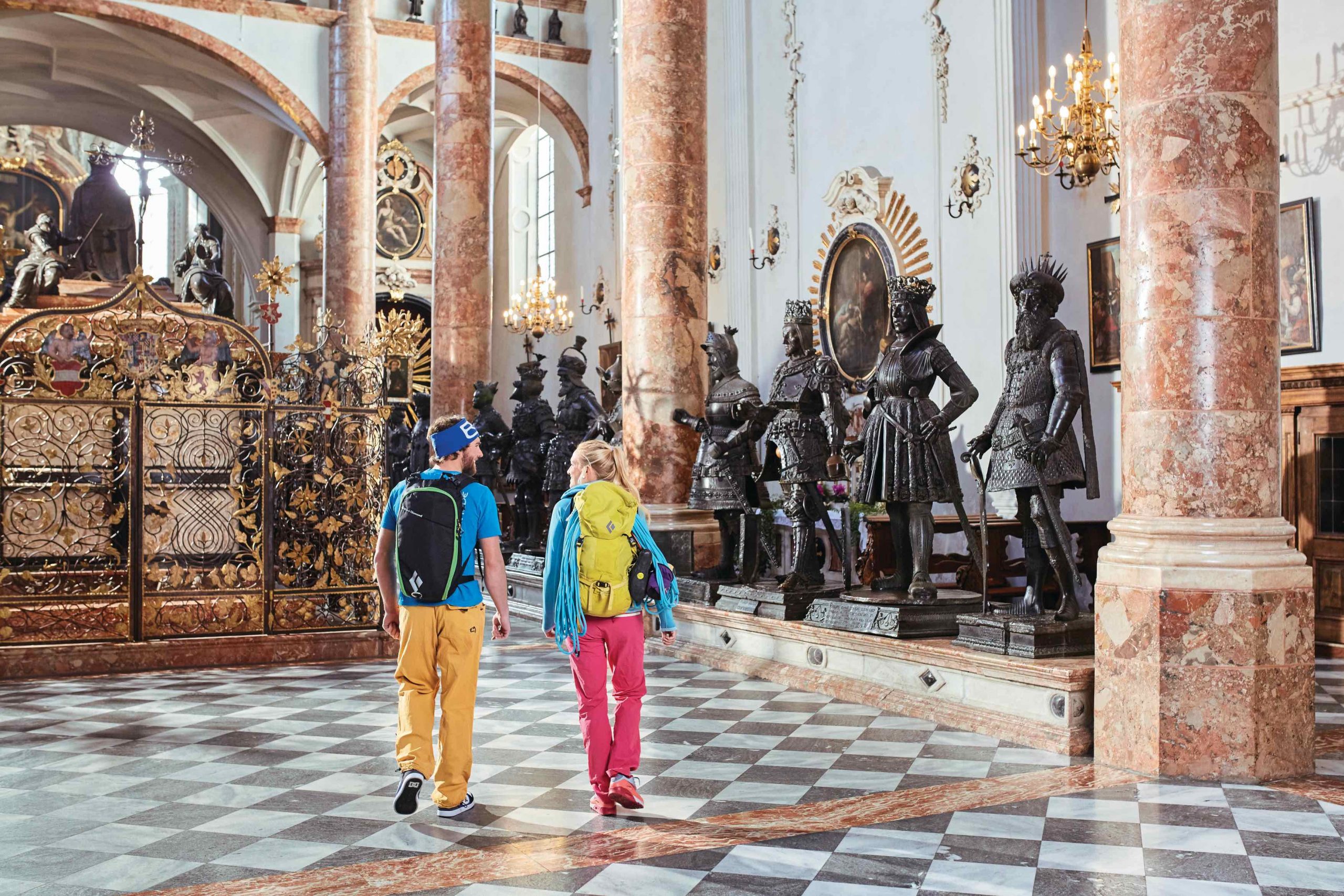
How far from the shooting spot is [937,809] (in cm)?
493

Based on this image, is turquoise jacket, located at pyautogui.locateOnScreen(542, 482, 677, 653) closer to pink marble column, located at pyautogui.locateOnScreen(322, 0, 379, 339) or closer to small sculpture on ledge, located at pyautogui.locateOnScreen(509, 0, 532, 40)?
pink marble column, located at pyautogui.locateOnScreen(322, 0, 379, 339)

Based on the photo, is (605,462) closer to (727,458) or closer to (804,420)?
(804,420)

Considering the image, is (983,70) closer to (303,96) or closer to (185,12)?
(303,96)

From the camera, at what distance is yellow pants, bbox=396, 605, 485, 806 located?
480 centimetres

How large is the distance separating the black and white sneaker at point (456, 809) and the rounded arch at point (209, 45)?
17.0m

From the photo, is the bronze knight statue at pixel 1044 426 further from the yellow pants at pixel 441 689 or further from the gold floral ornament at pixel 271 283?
the gold floral ornament at pixel 271 283

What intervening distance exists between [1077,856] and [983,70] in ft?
32.3

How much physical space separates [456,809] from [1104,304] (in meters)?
8.80

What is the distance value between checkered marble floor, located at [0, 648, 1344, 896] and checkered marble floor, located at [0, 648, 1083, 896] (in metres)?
0.02

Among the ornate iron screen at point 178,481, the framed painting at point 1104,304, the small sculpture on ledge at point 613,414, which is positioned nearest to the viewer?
the ornate iron screen at point 178,481

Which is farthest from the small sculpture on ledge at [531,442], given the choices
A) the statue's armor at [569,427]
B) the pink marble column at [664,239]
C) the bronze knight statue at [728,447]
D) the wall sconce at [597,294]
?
the wall sconce at [597,294]

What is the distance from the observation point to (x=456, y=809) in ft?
15.9

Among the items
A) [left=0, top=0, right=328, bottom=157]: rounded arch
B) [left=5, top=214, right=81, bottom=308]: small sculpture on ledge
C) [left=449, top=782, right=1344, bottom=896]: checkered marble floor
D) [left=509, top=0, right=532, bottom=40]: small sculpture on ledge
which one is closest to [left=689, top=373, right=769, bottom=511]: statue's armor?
[left=449, top=782, right=1344, bottom=896]: checkered marble floor

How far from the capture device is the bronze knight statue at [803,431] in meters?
8.24
